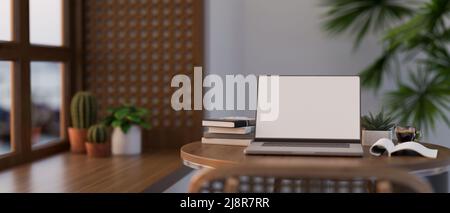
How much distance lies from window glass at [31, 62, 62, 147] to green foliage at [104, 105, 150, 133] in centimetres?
34

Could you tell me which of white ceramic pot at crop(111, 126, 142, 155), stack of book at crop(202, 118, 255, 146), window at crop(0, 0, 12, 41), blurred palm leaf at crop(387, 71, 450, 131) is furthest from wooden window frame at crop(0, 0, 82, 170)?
blurred palm leaf at crop(387, 71, 450, 131)

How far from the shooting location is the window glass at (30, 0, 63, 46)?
3867 millimetres

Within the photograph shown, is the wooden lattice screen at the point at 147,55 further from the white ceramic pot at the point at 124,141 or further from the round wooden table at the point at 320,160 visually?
the round wooden table at the point at 320,160

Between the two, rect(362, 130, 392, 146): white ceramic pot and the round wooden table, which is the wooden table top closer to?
the round wooden table

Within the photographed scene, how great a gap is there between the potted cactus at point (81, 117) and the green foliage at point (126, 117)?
0.33 feet

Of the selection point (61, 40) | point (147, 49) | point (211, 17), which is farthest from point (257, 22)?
point (61, 40)

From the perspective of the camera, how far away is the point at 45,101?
4008 millimetres

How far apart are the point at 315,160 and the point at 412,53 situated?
2.55 metres

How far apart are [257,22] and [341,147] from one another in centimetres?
250

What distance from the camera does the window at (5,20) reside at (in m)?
3.50

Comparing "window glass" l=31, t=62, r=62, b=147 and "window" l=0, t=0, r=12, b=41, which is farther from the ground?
"window" l=0, t=0, r=12, b=41

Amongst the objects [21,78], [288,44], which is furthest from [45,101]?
[288,44]

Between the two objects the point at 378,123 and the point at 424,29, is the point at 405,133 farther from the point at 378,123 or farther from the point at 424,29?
the point at 424,29
